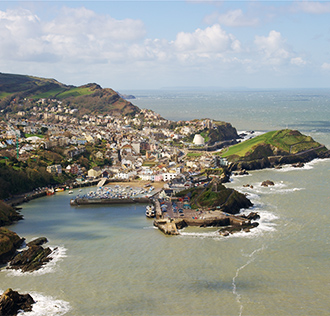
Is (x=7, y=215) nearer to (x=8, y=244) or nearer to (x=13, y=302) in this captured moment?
(x=8, y=244)

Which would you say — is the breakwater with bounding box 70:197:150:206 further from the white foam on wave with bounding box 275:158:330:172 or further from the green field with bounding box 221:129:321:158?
the green field with bounding box 221:129:321:158

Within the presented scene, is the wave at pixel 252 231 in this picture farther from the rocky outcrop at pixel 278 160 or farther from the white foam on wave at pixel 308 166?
the white foam on wave at pixel 308 166

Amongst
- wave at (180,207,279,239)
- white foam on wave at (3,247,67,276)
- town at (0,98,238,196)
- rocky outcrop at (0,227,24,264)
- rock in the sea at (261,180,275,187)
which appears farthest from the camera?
town at (0,98,238,196)

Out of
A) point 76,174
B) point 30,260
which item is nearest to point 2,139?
point 76,174

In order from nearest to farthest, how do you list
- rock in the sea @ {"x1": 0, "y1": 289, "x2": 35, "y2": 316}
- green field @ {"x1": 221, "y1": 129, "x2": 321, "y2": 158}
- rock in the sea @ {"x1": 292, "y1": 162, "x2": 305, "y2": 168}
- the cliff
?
rock in the sea @ {"x1": 0, "y1": 289, "x2": 35, "y2": 316}
the cliff
rock in the sea @ {"x1": 292, "y1": 162, "x2": 305, "y2": 168}
green field @ {"x1": 221, "y1": 129, "x2": 321, "y2": 158}

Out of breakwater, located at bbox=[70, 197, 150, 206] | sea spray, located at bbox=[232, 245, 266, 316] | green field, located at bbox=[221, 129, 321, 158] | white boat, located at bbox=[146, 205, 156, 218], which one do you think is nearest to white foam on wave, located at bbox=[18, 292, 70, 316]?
sea spray, located at bbox=[232, 245, 266, 316]


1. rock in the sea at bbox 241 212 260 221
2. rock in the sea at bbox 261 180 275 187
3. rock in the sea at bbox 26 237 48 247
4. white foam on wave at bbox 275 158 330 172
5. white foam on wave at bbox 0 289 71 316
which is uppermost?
white foam on wave at bbox 275 158 330 172

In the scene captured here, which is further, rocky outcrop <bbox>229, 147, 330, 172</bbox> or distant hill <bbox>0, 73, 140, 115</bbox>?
distant hill <bbox>0, 73, 140, 115</bbox>

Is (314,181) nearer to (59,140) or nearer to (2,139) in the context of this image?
(59,140)
